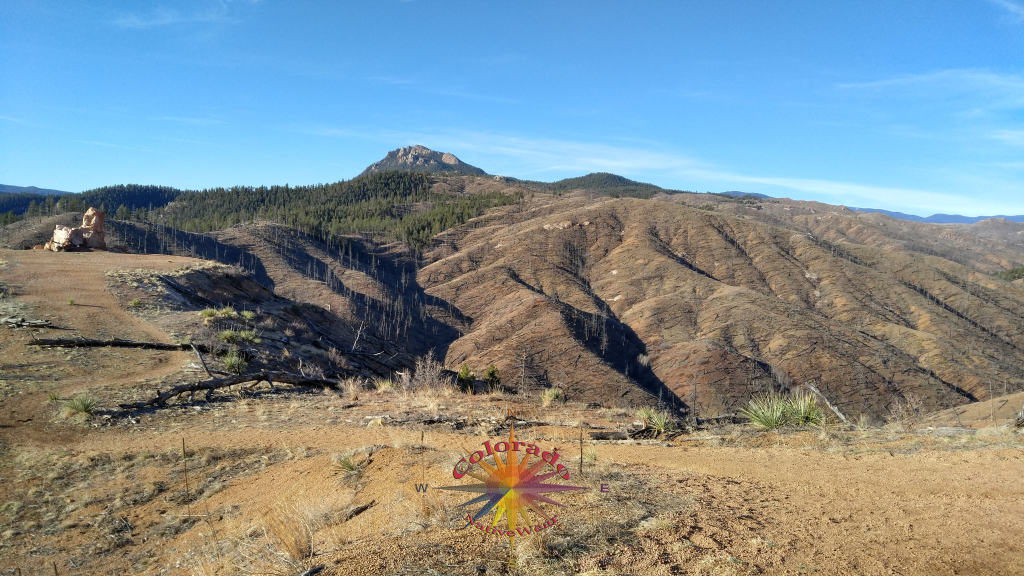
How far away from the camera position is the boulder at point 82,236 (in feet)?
102

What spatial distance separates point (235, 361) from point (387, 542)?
37.4ft

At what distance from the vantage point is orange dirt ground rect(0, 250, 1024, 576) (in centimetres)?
409

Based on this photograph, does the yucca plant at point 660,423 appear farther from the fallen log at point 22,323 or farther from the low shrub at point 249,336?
the fallen log at point 22,323

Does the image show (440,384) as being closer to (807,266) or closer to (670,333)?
(670,333)

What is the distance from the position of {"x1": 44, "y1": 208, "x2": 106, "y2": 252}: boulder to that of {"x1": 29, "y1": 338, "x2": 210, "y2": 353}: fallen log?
23.3 m

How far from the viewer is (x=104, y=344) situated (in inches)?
555

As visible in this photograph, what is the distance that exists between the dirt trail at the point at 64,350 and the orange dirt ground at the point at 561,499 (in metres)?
0.10

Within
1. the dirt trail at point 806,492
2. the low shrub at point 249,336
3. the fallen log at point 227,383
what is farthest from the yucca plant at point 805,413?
the low shrub at point 249,336

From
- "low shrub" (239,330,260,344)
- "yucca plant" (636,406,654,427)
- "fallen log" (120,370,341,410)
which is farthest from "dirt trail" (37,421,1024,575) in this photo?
"low shrub" (239,330,260,344)

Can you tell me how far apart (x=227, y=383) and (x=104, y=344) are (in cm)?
533

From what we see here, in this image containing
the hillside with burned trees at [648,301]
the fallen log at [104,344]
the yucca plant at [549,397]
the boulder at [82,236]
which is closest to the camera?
the yucca plant at [549,397]

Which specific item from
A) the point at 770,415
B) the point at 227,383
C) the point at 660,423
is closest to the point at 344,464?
the point at 660,423

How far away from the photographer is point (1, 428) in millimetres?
8766

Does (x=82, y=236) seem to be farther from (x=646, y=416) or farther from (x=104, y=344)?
(x=646, y=416)
